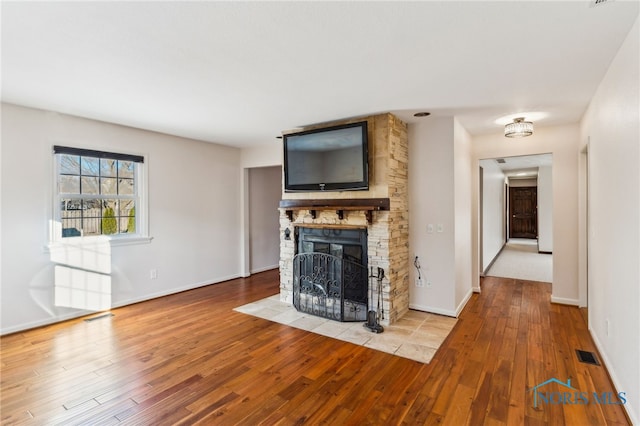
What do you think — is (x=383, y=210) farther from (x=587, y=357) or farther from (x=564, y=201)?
(x=564, y=201)

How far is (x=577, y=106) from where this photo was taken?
135 inches

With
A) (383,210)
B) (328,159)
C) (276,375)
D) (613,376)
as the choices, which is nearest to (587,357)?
(613,376)

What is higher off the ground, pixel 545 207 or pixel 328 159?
pixel 328 159

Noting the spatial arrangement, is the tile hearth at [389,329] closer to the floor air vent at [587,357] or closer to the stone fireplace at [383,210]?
the stone fireplace at [383,210]

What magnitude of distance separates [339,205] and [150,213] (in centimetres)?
286

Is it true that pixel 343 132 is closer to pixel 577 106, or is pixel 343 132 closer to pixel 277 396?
pixel 577 106

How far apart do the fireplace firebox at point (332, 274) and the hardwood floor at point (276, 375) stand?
58 cm

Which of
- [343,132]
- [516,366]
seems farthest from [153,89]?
[516,366]

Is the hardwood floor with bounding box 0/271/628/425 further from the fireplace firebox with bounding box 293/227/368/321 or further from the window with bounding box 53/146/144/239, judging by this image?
the window with bounding box 53/146/144/239

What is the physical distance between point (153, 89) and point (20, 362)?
272 cm

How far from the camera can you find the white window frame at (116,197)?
146 inches

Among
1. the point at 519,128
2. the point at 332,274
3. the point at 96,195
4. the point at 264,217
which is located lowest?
the point at 332,274

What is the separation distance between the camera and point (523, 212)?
1178 cm

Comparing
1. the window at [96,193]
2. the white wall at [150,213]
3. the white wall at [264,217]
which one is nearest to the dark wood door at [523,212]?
the white wall at [264,217]
